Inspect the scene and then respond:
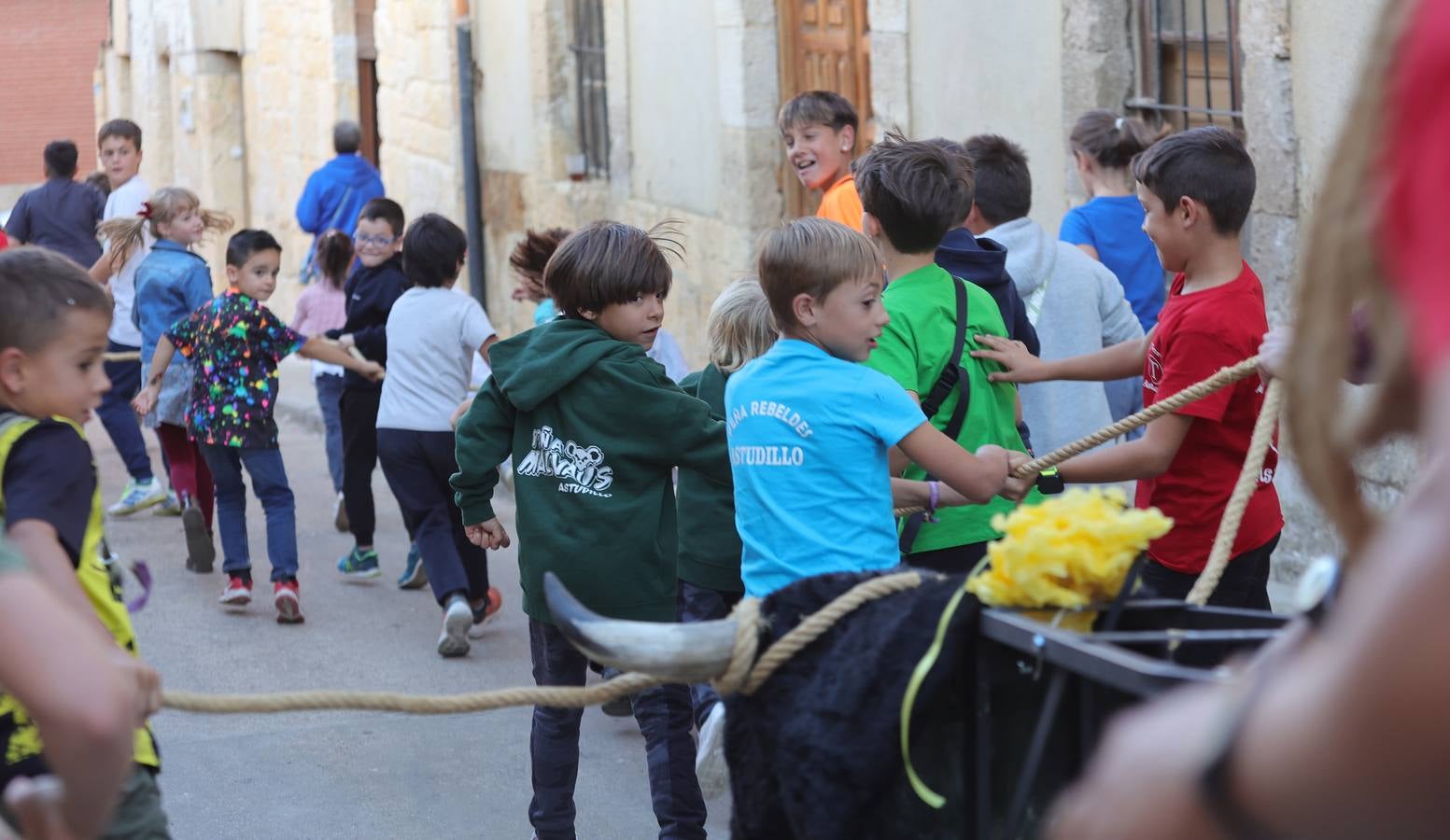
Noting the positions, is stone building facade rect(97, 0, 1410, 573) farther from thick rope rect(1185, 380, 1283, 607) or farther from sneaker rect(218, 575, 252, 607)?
sneaker rect(218, 575, 252, 607)

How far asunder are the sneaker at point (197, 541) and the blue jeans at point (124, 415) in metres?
1.46

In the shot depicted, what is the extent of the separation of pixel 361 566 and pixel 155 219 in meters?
1.80

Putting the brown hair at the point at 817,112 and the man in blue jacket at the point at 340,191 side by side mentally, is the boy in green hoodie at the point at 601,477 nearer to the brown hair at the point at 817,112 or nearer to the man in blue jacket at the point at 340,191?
the brown hair at the point at 817,112

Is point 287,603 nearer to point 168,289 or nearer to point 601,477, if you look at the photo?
point 168,289

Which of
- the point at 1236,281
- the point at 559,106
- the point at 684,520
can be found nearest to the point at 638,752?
the point at 684,520

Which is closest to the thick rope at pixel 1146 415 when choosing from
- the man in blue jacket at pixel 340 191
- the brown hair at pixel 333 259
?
the brown hair at pixel 333 259

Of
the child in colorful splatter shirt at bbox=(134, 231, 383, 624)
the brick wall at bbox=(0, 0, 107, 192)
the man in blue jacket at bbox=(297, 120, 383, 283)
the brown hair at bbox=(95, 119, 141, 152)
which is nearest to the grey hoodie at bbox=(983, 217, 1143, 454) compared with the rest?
the child in colorful splatter shirt at bbox=(134, 231, 383, 624)

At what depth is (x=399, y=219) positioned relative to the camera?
7.45 m

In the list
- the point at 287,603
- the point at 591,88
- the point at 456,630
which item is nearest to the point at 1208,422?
the point at 456,630

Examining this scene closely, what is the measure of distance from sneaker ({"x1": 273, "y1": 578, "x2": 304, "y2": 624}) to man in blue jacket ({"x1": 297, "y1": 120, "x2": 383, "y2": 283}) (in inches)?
215

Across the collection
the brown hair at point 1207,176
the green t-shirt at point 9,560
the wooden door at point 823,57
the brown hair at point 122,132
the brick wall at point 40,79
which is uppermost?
the brick wall at point 40,79

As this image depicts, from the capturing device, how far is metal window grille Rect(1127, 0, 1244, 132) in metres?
6.39

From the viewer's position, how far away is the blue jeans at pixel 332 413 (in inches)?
316

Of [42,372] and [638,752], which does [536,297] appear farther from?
[42,372]
